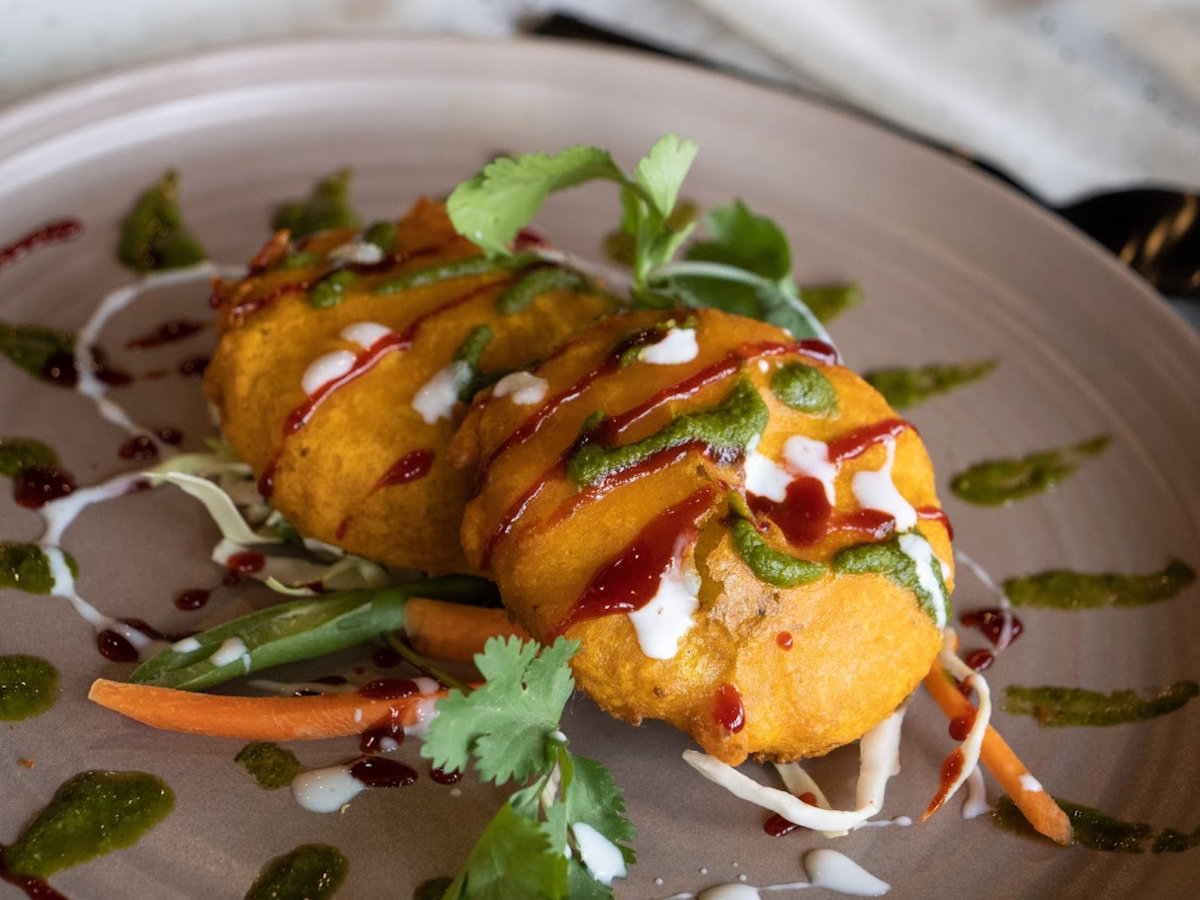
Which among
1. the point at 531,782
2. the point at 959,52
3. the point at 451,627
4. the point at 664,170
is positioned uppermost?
the point at 959,52

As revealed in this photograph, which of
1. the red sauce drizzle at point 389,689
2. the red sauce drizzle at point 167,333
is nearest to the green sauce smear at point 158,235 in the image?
the red sauce drizzle at point 167,333

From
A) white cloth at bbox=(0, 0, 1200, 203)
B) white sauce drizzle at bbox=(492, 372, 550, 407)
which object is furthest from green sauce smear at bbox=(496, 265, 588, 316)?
white cloth at bbox=(0, 0, 1200, 203)

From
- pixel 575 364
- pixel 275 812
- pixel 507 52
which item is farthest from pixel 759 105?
pixel 275 812

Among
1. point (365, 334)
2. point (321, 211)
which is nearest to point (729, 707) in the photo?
point (365, 334)

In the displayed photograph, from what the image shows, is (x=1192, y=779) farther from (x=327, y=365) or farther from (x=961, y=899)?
(x=327, y=365)

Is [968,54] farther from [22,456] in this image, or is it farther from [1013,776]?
[22,456]

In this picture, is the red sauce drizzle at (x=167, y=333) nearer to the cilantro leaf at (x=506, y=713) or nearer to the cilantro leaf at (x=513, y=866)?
the cilantro leaf at (x=506, y=713)
